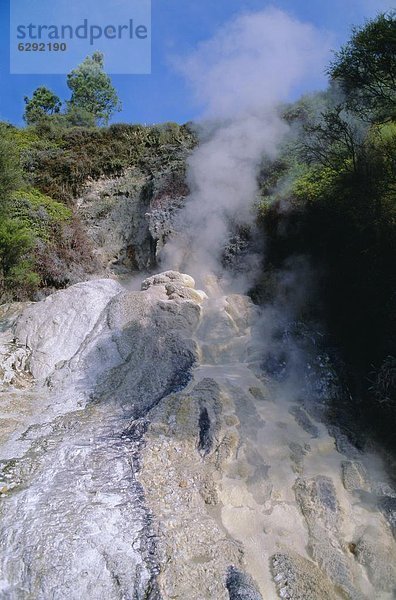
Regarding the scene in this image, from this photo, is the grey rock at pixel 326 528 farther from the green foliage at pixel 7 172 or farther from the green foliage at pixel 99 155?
the green foliage at pixel 99 155

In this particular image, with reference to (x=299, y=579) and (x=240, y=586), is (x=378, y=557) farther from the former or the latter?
(x=240, y=586)

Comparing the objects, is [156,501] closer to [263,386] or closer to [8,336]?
[263,386]

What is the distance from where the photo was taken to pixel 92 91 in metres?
27.7

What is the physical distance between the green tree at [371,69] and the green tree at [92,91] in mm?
22169

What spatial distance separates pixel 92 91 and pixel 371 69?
2410 cm

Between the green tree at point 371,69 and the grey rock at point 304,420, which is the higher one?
the green tree at point 371,69

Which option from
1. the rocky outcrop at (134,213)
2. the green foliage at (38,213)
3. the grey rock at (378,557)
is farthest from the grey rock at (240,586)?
the green foliage at (38,213)

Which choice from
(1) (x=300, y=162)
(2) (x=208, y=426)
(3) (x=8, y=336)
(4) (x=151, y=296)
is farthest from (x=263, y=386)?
(1) (x=300, y=162)

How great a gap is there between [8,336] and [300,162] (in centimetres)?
729

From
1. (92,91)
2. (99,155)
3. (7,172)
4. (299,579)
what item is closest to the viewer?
(299,579)

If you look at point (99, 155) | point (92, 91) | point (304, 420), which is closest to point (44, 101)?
point (92, 91)

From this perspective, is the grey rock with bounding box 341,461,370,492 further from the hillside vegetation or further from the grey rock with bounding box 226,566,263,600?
the grey rock with bounding box 226,566,263,600

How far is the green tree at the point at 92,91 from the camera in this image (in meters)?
27.4

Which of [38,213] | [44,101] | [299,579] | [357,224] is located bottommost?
[299,579]
